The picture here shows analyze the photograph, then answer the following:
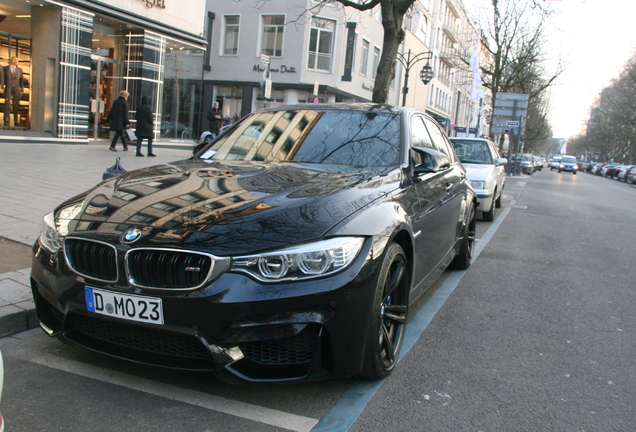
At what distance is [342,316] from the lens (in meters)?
2.61

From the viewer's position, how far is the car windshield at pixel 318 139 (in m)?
4.06

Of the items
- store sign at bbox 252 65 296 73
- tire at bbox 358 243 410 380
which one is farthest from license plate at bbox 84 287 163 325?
store sign at bbox 252 65 296 73

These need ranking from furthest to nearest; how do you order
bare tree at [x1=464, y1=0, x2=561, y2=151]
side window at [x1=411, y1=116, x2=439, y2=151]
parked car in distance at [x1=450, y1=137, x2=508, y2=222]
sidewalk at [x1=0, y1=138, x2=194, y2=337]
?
bare tree at [x1=464, y1=0, x2=561, y2=151]
parked car in distance at [x1=450, y1=137, x2=508, y2=222]
side window at [x1=411, y1=116, x2=439, y2=151]
sidewalk at [x1=0, y1=138, x2=194, y2=337]

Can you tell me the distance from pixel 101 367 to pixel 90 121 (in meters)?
18.3

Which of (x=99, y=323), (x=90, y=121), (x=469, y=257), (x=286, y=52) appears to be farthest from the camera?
(x=286, y=52)

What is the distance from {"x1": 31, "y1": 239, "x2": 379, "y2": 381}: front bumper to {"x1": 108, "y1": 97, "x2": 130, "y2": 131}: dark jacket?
14.9 m

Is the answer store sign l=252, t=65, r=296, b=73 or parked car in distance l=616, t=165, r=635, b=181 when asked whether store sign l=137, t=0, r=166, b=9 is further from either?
parked car in distance l=616, t=165, r=635, b=181

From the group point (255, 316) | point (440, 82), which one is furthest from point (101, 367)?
point (440, 82)

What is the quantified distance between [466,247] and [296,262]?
387 centimetres

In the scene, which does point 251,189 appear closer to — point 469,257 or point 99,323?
point 99,323

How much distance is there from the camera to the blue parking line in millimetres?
2674

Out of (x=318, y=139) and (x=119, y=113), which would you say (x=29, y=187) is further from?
(x=119, y=113)

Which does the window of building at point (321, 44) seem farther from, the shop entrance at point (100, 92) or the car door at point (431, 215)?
the car door at point (431, 215)

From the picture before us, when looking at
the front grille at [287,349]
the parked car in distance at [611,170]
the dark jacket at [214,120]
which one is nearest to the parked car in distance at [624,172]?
the parked car in distance at [611,170]
